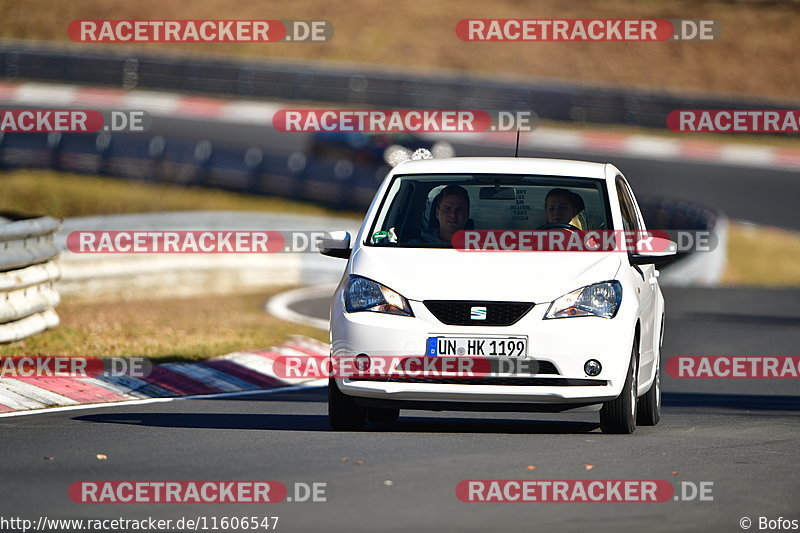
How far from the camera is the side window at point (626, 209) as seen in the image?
9.77 meters

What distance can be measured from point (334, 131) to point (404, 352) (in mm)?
25978

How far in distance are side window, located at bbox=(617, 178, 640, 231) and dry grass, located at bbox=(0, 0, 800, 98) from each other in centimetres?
3426

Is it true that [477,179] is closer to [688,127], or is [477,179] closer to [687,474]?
[687,474]

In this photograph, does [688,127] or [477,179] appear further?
[688,127]

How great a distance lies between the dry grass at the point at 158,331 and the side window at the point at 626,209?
14.3ft

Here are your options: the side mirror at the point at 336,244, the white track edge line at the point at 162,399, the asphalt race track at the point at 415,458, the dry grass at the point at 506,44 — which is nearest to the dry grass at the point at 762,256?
the dry grass at the point at 506,44

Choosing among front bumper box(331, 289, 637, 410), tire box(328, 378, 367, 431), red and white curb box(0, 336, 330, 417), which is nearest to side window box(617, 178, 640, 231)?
front bumper box(331, 289, 637, 410)

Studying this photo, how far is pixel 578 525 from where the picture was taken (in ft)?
21.0

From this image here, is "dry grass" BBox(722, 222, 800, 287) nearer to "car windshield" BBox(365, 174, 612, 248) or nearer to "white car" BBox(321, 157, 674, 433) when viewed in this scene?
"car windshield" BBox(365, 174, 612, 248)

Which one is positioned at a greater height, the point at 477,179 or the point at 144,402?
the point at 477,179

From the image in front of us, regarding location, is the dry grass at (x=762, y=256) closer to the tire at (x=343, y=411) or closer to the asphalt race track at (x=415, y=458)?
the asphalt race track at (x=415, y=458)

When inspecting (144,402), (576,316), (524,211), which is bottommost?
(144,402)

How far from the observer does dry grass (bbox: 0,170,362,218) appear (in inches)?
1150

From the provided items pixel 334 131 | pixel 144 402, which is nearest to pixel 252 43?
pixel 334 131
